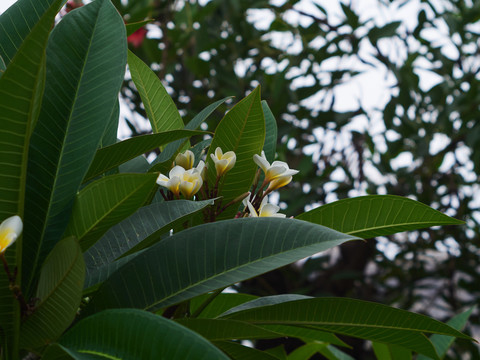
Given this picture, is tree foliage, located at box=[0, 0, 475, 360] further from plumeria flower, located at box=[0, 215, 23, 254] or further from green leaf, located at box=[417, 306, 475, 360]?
green leaf, located at box=[417, 306, 475, 360]

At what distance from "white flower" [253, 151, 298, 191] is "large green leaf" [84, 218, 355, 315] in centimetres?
13

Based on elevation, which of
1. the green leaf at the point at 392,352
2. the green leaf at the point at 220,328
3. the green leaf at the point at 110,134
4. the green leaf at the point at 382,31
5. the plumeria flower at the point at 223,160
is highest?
the green leaf at the point at 382,31

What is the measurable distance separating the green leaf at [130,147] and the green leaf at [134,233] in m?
0.06

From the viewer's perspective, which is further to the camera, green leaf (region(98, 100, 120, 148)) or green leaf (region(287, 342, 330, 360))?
green leaf (region(287, 342, 330, 360))

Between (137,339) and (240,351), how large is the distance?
21 cm

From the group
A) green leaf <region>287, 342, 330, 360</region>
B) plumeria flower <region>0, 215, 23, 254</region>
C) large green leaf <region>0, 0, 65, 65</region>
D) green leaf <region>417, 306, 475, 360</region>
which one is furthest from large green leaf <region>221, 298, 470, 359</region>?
green leaf <region>417, 306, 475, 360</region>

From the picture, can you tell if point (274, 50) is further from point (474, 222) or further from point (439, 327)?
point (439, 327)

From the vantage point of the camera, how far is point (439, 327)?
468mm

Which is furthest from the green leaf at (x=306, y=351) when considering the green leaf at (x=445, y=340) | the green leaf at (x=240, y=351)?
the green leaf at (x=240, y=351)

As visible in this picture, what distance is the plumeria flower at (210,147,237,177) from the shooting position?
1.63 feet

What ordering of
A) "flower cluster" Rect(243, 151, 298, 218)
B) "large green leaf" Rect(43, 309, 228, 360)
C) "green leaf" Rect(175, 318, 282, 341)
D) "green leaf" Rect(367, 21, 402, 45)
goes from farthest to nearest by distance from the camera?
1. "green leaf" Rect(367, 21, 402, 45)
2. "flower cluster" Rect(243, 151, 298, 218)
3. "green leaf" Rect(175, 318, 282, 341)
4. "large green leaf" Rect(43, 309, 228, 360)

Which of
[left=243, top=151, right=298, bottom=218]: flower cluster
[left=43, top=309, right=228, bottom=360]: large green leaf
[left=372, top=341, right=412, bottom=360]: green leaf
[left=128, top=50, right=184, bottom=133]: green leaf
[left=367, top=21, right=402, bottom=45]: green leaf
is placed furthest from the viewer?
[left=367, top=21, right=402, bottom=45]: green leaf

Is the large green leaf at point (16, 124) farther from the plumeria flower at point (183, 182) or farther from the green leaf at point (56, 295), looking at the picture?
the plumeria flower at point (183, 182)

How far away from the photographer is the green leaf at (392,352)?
948 millimetres
